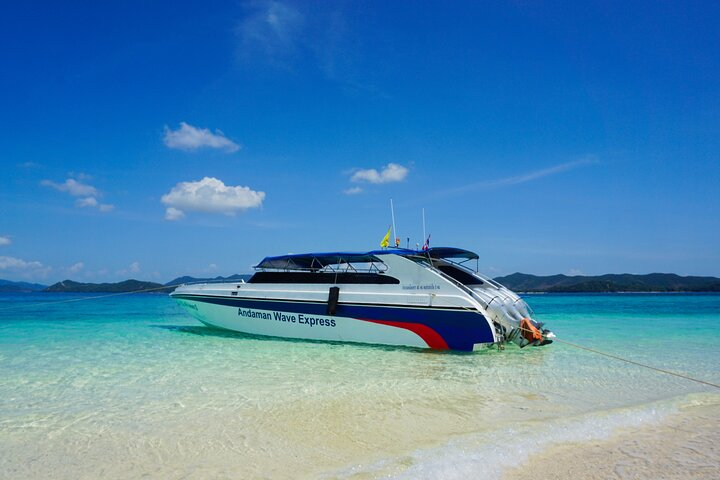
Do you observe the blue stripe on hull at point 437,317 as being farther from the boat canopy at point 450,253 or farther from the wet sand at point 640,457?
the wet sand at point 640,457

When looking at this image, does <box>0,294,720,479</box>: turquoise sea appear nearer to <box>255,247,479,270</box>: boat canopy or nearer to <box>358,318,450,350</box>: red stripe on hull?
<box>358,318,450,350</box>: red stripe on hull

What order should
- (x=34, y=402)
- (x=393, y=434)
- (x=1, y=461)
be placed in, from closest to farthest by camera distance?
(x=1, y=461) < (x=393, y=434) < (x=34, y=402)

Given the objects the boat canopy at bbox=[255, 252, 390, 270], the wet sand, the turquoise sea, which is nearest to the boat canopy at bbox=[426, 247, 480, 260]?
the boat canopy at bbox=[255, 252, 390, 270]

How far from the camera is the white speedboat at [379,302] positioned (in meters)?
10.6

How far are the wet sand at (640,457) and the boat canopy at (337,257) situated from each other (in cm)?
743

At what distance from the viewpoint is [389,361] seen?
9656mm

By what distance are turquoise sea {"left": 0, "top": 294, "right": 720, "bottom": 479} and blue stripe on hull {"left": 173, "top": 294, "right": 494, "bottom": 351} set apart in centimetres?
43

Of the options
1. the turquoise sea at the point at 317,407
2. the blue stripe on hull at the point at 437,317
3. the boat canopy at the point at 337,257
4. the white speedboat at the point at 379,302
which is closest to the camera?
the turquoise sea at the point at 317,407

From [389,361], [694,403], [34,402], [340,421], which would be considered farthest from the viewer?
[389,361]

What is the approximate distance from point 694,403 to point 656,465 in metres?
2.98

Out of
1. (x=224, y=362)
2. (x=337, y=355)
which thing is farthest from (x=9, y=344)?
(x=337, y=355)

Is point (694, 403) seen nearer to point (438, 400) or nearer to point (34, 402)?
point (438, 400)

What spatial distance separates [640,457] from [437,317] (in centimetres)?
650

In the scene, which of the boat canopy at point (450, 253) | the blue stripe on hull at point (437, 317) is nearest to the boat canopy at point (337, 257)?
the boat canopy at point (450, 253)
